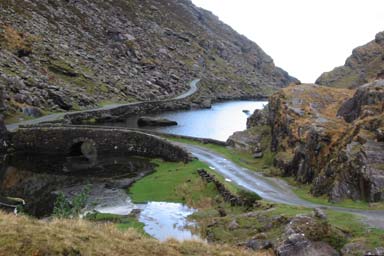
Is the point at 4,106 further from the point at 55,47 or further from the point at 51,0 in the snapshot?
the point at 51,0

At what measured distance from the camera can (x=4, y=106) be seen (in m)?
76.1

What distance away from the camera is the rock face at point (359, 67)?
70938 millimetres

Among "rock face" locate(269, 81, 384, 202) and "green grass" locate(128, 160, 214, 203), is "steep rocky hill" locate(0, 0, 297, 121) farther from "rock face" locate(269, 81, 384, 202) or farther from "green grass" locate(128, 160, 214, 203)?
"rock face" locate(269, 81, 384, 202)

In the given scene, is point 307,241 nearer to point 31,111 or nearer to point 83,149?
point 83,149

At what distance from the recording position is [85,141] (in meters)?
72.9

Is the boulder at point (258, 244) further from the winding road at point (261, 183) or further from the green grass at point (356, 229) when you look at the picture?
the winding road at point (261, 183)

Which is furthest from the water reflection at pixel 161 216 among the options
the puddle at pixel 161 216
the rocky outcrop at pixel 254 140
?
the rocky outcrop at pixel 254 140

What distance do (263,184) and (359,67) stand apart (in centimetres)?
3926

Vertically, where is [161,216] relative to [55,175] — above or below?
above

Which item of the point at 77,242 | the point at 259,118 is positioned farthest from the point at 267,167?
the point at 77,242

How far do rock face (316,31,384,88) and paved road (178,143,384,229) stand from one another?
25.8m

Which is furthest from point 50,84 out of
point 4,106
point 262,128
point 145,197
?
point 145,197

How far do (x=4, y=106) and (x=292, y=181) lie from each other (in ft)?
165

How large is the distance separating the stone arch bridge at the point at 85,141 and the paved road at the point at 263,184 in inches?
321
